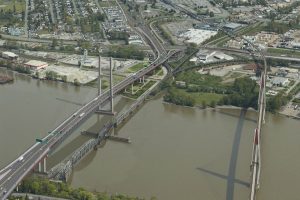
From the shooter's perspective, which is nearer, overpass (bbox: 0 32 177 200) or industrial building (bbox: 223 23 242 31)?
overpass (bbox: 0 32 177 200)

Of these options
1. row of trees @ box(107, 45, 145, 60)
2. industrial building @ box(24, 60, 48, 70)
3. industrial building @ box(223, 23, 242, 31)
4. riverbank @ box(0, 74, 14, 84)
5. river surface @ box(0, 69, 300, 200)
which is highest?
industrial building @ box(223, 23, 242, 31)

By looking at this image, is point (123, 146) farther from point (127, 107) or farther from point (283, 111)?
point (283, 111)

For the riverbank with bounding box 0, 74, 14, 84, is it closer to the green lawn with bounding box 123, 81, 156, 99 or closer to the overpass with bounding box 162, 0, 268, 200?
the green lawn with bounding box 123, 81, 156, 99

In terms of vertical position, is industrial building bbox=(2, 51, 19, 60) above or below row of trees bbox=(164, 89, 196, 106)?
above

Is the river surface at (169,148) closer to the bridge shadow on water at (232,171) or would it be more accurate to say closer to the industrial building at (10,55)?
the bridge shadow on water at (232,171)

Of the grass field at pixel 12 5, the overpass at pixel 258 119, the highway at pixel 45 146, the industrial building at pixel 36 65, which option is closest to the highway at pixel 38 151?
the highway at pixel 45 146

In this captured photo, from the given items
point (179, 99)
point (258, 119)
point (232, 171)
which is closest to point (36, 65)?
point (179, 99)

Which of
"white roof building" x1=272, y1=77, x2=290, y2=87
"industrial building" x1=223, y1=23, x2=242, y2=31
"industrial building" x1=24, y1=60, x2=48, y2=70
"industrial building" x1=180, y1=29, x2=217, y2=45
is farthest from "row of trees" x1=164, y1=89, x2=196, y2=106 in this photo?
"industrial building" x1=223, y1=23, x2=242, y2=31

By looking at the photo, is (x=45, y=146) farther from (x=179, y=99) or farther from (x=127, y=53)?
(x=127, y=53)
